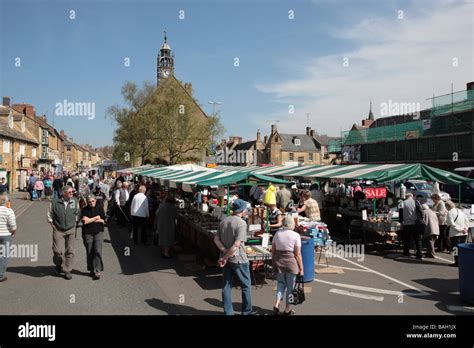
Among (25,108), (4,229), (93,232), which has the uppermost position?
(25,108)

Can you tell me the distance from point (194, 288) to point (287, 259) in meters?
2.45

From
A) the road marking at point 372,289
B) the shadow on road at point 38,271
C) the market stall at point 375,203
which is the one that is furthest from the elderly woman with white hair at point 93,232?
the market stall at point 375,203

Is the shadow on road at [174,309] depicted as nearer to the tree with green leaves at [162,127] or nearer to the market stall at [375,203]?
the market stall at [375,203]

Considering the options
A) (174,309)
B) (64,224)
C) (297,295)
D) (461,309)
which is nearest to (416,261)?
(461,309)

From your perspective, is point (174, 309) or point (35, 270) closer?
point (174, 309)

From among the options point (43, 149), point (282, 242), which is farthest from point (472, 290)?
point (43, 149)

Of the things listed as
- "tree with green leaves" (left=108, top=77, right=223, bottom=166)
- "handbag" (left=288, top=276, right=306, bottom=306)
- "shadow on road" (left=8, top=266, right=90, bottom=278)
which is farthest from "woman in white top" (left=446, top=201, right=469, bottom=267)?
"tree with green leaves" (left=108, top=77, right=223, bottom=166)

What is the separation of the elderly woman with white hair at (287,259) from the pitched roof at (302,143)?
64563 millimetres

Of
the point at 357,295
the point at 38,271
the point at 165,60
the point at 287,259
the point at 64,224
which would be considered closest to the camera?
the point at 287,259

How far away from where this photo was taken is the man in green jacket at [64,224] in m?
7.99

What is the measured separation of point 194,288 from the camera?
766cm

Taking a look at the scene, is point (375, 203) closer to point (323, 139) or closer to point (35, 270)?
point (35, 270)

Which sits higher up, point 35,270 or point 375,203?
point 375,203

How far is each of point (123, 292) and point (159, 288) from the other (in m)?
0.68
